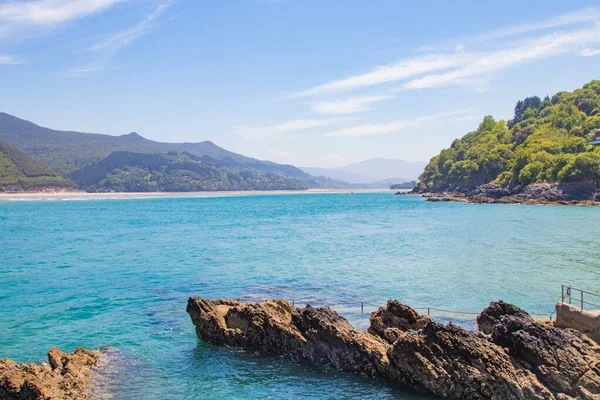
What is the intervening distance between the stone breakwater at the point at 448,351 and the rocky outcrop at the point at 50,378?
17.8 ft

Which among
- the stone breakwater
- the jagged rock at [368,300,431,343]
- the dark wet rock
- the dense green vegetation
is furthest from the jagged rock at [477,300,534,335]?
the dense green vegetation

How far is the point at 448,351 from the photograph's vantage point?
12.9 metres

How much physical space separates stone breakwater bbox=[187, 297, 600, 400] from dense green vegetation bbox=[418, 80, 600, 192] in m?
104

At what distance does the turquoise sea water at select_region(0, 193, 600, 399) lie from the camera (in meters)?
14.8

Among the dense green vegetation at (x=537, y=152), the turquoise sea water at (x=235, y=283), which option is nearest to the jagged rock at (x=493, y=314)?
the turquoise sea water at (x=235, y=283)

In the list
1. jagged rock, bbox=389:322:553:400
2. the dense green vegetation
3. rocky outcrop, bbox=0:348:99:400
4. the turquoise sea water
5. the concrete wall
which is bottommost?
the turquoise sea water

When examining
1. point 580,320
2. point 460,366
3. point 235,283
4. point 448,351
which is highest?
point 580,320

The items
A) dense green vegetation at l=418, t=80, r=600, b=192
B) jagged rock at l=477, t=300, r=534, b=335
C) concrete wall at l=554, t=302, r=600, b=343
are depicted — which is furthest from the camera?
dense green vegetation at l=418, t=80, r=600, b=192

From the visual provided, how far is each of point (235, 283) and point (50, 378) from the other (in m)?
16.0

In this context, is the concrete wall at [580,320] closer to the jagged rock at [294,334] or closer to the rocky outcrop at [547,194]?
the jagged rock at [294,334]

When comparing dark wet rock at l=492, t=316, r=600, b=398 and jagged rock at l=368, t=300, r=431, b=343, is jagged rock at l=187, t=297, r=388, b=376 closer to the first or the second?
jagged rock at l=368, t=300, r=431, b=343

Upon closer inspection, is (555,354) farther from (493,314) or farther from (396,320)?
(396,320)

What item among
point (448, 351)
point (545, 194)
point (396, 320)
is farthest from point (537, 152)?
point (448, 351)

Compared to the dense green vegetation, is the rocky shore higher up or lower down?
lower down
